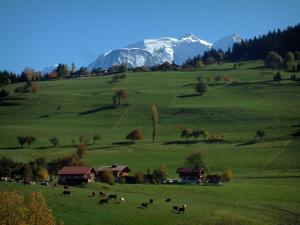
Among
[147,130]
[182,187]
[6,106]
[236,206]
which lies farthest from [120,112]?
[236,206]

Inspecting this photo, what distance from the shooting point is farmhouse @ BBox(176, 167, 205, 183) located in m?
92.4

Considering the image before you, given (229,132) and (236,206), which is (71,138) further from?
(236,206)

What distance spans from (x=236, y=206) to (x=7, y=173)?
4332cm

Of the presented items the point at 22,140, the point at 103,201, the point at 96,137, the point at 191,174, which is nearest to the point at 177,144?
the point at 96,137

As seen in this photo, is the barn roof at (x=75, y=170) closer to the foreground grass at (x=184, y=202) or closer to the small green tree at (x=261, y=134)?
the foreground grass at (x=184, y=202)

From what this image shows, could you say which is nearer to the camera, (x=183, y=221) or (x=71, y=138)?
(x=183, y=221)

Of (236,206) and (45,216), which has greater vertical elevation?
(45,216)

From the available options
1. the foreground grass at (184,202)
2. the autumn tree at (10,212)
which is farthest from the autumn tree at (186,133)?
the autumn tree at (10,212)

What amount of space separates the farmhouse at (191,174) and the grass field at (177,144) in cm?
519

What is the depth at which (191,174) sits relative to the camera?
94.0 metres

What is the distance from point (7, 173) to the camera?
3477 inches

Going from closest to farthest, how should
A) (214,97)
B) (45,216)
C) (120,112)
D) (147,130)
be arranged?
1. (45,216)
2. (147,130)
3. (120,112)
4. (214,97)

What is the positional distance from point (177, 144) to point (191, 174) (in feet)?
105

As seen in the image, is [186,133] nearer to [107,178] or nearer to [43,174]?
[43,174]
